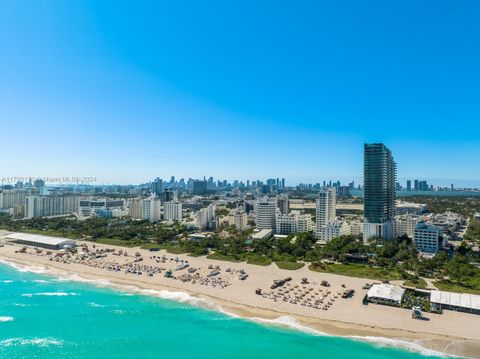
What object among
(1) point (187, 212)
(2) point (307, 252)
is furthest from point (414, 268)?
(1) point (187, 212)

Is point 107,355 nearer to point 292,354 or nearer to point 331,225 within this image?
point 292,354

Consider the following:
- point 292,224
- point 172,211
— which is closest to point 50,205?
point 172,211

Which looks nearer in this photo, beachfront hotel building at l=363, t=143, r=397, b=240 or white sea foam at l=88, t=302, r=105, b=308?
white sea foam at l=88, t=302, r=105, b=308

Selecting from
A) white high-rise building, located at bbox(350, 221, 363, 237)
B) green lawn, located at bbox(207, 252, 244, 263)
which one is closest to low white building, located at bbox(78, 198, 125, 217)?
green lawn, located at bbox(207, 252, 244, 263)

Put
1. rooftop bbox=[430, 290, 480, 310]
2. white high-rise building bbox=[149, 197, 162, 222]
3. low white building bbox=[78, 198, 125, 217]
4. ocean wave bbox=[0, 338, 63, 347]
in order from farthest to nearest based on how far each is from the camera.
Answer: low white building bbox=[78, 198, 125, 217] → white high-rise building bbox=[149, 197, 162, 222] → rooftop bbox=[430, 290, 480, 310] → ocean wave bbox=[0, 338, 63, 347]

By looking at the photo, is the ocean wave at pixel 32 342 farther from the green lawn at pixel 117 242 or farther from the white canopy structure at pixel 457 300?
the green lawn at pixel 117 242

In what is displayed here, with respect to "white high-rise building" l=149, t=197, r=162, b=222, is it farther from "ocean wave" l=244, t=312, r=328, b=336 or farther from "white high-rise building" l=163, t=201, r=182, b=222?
"ocean wave" l=244, t=312, r=328, b=336
